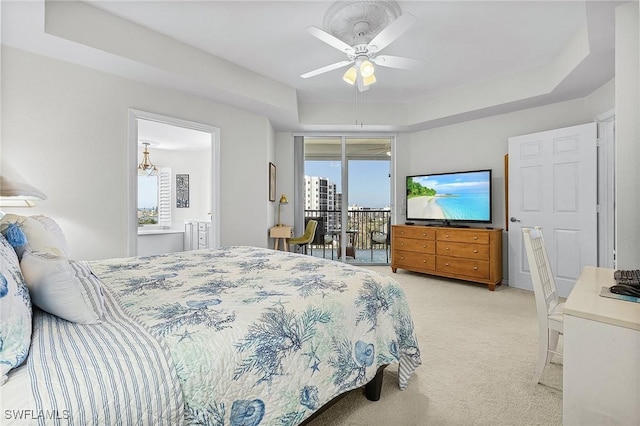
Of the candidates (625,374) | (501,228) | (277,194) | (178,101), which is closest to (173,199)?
(277,194)

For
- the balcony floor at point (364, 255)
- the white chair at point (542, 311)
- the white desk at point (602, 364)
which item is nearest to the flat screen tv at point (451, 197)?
the balcony floor at point (364, 255)

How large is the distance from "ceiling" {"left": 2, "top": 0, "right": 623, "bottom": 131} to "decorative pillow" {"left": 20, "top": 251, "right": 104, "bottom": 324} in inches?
83.8

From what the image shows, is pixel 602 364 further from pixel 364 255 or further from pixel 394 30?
pixel 364 255

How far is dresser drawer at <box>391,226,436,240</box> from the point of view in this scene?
4645 millimetres

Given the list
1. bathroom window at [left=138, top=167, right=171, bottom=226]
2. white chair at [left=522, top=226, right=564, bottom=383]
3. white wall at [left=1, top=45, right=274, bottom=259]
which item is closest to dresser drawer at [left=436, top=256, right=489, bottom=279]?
white chair at [left=522, top=226, right=564, bottom=383]

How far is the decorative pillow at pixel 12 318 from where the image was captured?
2.57ft

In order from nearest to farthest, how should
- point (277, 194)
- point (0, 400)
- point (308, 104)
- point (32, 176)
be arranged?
1. point (0, 400)
2. point (32, 176)
3. point (308, 104)
4. point (277, 194)

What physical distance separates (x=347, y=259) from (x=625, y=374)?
190 inches

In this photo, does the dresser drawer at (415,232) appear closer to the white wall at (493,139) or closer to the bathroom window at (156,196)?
the white wall at (493,139)

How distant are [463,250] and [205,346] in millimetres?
4046

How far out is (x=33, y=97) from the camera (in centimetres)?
266

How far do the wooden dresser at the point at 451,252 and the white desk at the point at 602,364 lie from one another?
3.17m

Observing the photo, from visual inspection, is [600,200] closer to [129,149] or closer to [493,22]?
[493,22]

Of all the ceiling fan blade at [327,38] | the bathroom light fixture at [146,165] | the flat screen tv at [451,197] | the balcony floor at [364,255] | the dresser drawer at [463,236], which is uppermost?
the ceiling fan blade at [327,38]
